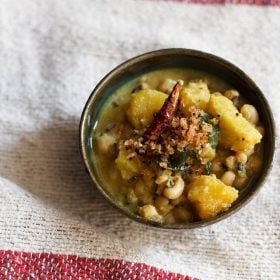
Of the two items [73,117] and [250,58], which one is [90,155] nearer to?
[73,117]

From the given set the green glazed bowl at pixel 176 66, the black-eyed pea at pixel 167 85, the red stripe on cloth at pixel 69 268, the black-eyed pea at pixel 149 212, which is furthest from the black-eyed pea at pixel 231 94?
the red stripe on cloth at pixel 69 268

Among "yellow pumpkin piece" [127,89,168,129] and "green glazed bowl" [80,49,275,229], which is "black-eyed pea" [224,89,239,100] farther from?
"yellow pumpkin piece" [127,89,168,129]

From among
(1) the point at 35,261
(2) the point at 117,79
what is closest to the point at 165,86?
(2) the point at 117,79

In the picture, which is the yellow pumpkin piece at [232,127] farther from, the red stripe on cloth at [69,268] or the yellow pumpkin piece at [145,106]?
the red stripe on cloth at [69,268]

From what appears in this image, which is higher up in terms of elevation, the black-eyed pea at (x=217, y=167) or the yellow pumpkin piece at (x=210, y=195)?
the black-eyed pea at (x=217, y=167)

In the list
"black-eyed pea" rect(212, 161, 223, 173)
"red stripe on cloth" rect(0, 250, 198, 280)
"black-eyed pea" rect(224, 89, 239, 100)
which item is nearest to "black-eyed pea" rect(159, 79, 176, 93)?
"black-eyed pea" rect(224, 89, 239, 100)
